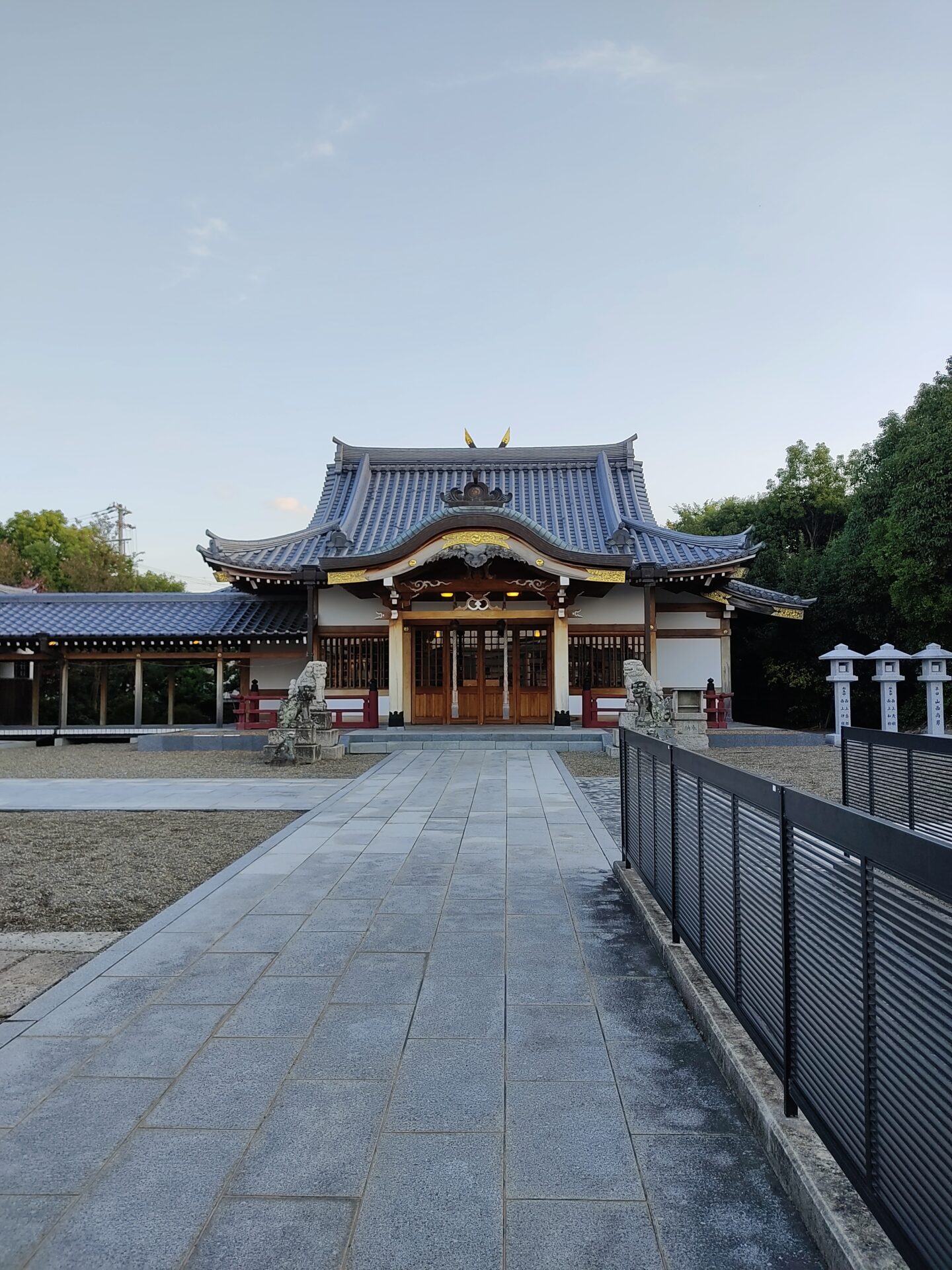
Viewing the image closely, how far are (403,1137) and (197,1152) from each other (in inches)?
25.4

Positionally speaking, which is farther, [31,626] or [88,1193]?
[31,626]

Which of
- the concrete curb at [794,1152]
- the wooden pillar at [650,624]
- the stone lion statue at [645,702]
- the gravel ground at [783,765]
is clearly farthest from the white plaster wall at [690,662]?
the concrete curb at [794,1152]

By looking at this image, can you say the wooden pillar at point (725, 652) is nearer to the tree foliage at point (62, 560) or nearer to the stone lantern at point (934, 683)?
the stone lantern at point (934, 683)

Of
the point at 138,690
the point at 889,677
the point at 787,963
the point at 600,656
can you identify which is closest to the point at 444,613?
the point at 600,656

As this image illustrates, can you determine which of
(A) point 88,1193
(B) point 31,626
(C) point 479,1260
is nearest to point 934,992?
(C) point 479,1260

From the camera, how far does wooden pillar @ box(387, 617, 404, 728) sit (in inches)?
693

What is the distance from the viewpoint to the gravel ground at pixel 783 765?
1095cm

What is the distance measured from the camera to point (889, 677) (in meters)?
14.4

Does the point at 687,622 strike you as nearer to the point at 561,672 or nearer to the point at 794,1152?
the point at 561,672

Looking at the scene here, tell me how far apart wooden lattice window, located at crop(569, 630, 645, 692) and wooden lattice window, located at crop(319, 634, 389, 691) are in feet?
15.4

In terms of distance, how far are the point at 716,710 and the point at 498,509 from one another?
6960mm

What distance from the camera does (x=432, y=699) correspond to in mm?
19734

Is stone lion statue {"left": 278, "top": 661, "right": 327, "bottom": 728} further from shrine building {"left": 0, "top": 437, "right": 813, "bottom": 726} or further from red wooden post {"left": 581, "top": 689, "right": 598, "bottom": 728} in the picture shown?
red wooden post {"left": 581, "top": 689, "right": 598, "bottom": 728}

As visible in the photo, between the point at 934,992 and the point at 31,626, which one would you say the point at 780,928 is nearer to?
the point at 934,992
